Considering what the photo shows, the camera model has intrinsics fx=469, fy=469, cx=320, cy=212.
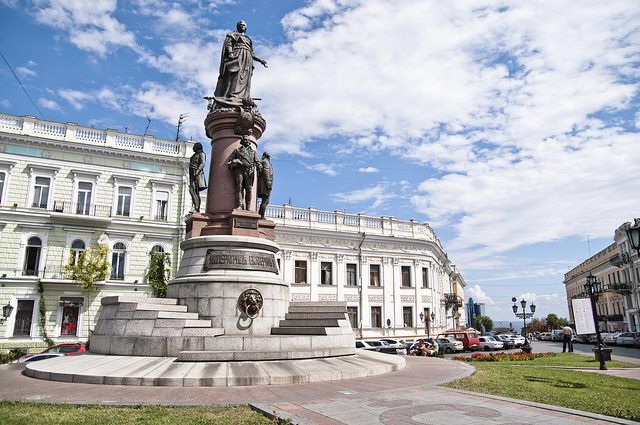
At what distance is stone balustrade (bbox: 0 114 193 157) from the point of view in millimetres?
34500

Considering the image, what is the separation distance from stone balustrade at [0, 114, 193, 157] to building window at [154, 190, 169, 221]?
10.9 feet

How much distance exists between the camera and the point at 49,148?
1379 inches

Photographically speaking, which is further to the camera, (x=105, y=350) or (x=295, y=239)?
(x=295, y=239)

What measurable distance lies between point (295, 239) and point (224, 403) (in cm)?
3433

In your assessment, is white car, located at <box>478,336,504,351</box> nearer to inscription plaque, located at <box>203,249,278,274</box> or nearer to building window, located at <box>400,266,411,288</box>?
building window, located at <box>400,266,411,288</box>

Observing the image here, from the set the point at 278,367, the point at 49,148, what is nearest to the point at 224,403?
the point at 278,367

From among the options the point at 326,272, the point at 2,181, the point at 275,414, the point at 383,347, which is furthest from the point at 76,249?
the point at 275,414

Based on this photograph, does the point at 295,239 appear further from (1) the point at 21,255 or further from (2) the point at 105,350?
(2) the point at 105,350

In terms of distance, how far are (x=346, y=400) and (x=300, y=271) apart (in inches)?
1348

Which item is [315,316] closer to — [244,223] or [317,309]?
[317,309]

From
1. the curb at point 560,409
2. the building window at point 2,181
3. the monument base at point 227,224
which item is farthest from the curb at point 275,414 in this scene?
the building window at point 2,181

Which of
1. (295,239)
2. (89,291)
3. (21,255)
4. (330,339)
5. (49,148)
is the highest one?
(49,148)

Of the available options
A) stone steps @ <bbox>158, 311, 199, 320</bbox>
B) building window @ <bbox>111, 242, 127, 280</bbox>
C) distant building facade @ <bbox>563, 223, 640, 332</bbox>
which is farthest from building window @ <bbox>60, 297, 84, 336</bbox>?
distant building facade @ <bbox>563, 223, 640, 332</bbox>

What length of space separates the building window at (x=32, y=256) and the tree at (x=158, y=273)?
759 cm
